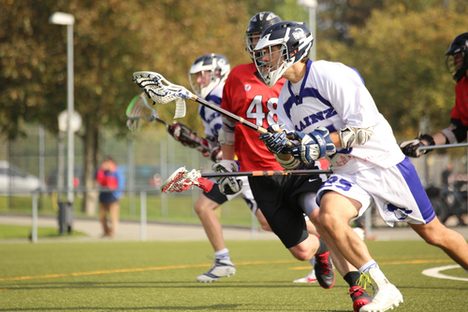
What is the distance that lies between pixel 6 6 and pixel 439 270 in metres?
20.6

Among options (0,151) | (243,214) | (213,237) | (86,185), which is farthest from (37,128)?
(213,237)

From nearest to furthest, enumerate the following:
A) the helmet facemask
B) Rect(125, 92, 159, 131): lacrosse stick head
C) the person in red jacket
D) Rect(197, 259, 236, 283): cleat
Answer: the helmet facemask
Rect(197, 259, 236, 283): cleat
Rect(125, 92, 159, 131): lacrosse stick head
the person in red jacket

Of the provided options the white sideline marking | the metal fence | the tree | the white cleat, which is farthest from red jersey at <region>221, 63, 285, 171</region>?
the tree

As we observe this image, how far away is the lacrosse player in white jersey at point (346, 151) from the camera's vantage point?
689 centimetres

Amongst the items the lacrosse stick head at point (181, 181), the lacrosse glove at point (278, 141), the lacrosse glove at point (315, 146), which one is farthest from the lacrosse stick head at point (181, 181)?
the lacrosse glove at point (315, 146)

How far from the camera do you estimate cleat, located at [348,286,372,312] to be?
22.6ft

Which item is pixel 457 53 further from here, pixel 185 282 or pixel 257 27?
pixel 185 282

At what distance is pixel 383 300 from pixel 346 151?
107 cm

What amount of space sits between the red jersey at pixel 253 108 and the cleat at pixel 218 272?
Answer: 1.91 m

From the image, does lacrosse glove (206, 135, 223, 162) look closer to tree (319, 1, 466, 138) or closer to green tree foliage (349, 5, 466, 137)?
tree (319, 1, 466, 138)

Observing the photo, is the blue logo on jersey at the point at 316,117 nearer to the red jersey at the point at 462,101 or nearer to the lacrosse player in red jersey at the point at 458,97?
the lacrosse player in red jersey at the point at 458,97

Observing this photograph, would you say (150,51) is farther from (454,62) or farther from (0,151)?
(454,62)

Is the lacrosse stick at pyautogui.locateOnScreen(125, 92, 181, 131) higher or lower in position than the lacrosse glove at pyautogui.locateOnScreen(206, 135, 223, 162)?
higher

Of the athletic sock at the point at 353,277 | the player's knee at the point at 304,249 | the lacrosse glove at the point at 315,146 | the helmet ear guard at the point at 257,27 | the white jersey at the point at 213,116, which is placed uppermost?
the helmet ear guard at the point at 257,27
